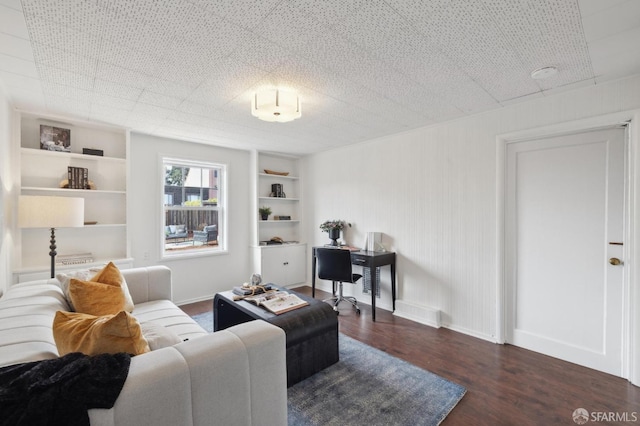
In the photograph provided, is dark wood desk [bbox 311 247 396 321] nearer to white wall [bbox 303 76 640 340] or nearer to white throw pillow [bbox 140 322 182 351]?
white wall [bbox 303 76 640 340]

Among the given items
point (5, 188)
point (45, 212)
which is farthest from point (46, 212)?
point (5, 188)

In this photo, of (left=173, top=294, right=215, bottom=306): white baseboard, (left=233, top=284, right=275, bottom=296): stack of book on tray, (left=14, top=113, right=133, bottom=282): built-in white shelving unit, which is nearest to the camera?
(left=233, top=284, right=275, bottom=296): stack of book on tray

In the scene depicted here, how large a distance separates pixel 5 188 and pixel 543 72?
4.54 metres

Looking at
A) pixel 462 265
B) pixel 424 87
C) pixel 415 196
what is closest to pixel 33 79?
pixel 424 87

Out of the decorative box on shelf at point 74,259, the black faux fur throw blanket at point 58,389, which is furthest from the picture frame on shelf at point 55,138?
the black faux fur throw blanket at point 58,389

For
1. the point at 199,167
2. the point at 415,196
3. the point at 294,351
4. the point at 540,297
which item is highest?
the point at 199,167

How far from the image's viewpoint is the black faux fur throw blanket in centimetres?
85

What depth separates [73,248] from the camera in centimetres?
329

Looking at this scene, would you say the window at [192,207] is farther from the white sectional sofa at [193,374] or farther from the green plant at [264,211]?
the white sectional sofa at [193,374]

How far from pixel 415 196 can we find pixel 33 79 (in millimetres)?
3798

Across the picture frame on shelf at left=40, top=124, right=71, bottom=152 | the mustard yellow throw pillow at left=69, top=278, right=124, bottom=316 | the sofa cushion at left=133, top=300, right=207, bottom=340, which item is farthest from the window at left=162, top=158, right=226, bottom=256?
the mustard yellow throw pillow at left=69, top=278, right=124, bottom=316

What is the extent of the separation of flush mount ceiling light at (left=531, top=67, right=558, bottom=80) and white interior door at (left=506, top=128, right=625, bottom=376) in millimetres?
726

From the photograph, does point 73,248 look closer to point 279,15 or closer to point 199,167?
point 199,167

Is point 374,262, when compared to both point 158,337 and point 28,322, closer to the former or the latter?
point 158,337
